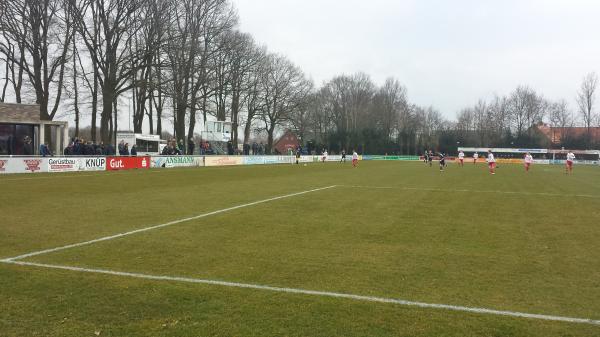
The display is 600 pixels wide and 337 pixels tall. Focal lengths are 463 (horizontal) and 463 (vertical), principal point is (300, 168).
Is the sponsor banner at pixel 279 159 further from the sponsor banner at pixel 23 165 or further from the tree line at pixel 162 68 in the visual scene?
the sponsor banner at pixel 23 165

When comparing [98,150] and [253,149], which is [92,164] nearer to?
[98,150]

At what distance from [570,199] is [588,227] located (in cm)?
694

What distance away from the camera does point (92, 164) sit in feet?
98.0

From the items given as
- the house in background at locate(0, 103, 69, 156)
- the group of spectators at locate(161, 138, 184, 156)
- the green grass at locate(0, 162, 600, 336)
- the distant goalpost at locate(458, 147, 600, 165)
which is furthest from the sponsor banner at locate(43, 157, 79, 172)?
the distant goalpost at locate(458, 147, 600, 165)

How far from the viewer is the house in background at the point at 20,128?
102 ft

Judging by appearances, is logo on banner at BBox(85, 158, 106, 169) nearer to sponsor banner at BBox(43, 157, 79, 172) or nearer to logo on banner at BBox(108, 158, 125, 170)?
logo on banner at BBox(108, 158, 125, 170)

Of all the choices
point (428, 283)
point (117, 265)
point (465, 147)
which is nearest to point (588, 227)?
point (428, 283)

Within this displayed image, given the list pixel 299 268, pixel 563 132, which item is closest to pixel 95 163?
pixel 299 268

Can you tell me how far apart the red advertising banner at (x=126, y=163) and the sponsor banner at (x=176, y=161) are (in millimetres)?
757

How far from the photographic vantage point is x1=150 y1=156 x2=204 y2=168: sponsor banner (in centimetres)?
3556

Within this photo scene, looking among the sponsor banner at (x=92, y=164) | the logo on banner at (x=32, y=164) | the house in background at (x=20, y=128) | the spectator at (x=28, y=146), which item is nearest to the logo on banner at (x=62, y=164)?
the sponsor banner at (x=92, y=164)

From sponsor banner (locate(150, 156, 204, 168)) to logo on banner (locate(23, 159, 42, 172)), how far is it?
8.98 m

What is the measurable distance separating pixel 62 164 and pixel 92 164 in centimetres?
203

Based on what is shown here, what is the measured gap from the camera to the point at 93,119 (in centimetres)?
4456
